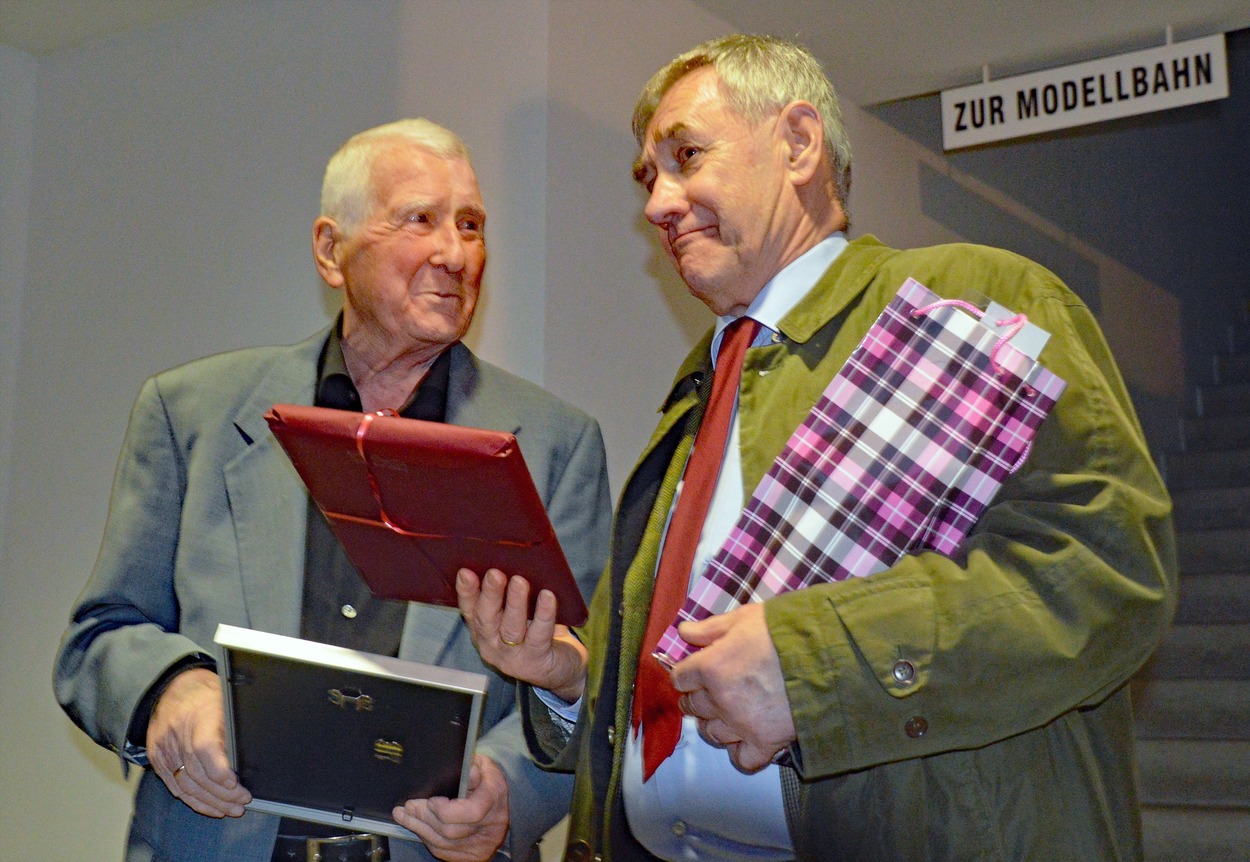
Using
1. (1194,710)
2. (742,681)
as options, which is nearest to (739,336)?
(742,681)

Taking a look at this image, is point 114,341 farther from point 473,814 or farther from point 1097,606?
point 1097,606

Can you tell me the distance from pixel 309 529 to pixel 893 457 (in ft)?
3.75

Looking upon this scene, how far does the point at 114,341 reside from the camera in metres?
4.08

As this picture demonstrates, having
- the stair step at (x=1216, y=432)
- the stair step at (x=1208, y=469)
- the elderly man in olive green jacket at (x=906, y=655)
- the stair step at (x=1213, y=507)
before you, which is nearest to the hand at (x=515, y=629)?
the elderly man in olive green jacket at (x=906, y=655)

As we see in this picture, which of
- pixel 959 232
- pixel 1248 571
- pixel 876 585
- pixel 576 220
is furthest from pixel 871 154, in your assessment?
pixel 876 585

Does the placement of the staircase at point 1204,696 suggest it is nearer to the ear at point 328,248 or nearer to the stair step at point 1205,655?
the stair step at point 1205,655

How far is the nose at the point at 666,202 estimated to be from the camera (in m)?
1.79

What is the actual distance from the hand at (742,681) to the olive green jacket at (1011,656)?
0.02 meters

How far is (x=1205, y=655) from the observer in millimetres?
4797

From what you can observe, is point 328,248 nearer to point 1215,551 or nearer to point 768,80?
point 768,80

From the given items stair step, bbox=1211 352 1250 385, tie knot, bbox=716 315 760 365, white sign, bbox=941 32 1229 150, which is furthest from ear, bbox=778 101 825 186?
stair step, bbox=1211 352 1250 385

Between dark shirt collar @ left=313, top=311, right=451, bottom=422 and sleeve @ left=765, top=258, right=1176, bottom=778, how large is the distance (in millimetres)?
1107

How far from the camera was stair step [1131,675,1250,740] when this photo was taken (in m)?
4.44

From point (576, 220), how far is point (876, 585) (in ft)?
8.11
